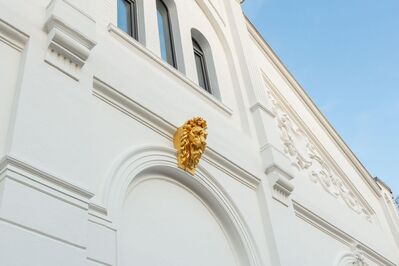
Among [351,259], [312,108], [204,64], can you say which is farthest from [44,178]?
[312,108]

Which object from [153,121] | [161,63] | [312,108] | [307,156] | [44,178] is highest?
[312,108]

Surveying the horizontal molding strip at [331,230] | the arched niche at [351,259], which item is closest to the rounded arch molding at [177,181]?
the horizontal molding strip at [331,230]

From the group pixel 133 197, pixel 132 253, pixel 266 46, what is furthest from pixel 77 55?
pixel 266 46

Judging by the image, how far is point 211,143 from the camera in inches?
331

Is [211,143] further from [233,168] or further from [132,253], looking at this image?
[132,253]

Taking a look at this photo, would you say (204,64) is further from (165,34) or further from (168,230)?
(168,230)

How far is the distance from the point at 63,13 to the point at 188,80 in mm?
2631

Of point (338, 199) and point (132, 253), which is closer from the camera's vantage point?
point (132, 253)

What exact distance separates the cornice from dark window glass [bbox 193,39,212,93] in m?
2.45

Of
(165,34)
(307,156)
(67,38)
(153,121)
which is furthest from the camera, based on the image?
(307,156)

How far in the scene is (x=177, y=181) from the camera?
761 cm

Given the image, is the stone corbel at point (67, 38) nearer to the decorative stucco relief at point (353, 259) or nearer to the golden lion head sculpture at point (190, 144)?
the golden lion head sculpture at point (190, 144)

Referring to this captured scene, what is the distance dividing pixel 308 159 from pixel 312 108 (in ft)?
7.15

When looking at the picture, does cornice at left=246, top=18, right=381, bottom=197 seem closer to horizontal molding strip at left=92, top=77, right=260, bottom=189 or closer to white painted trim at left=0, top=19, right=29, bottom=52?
horizontal molding strip at left=92, top=77, right=260, bottom=189
